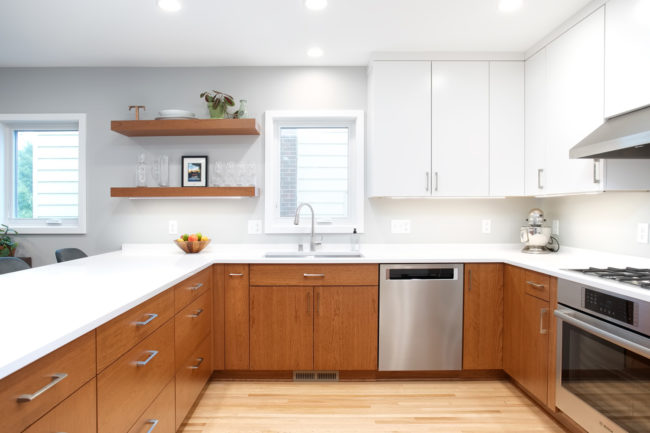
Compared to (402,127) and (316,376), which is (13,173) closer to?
(316,376)

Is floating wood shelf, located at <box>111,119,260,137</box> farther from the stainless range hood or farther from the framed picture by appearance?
the stainless range hood

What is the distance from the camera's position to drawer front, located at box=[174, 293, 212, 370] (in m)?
1.82

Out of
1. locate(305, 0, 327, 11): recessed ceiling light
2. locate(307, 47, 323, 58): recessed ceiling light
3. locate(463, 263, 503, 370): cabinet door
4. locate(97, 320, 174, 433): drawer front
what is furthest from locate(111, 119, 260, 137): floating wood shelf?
locate(463, 263, 503, 370): cabinet door

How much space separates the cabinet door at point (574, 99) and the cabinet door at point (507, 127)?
0.91 feet

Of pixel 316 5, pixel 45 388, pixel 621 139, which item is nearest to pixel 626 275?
pixel 621 139

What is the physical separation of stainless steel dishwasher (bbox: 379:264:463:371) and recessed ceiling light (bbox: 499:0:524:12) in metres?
1.58

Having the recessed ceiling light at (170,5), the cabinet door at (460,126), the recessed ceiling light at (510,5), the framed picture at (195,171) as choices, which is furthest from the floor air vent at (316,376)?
the recessed ceiling light at (510,5)

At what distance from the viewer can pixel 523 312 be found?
2.20 meters

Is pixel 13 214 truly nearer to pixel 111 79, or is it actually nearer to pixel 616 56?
pixel 111 79

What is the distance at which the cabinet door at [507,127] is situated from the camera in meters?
2.71

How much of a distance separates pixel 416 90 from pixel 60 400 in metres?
2.63

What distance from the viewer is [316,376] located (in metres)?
2.51

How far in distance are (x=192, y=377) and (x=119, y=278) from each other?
2.35 feet

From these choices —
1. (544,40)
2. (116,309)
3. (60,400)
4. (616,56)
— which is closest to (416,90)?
(544,40)
